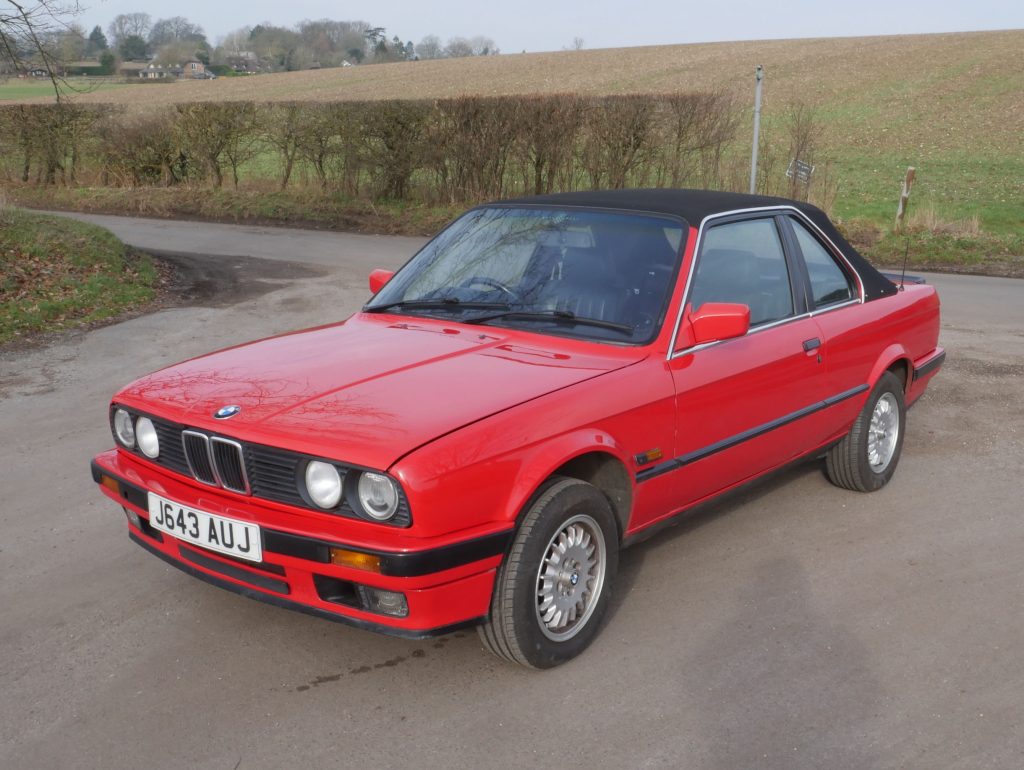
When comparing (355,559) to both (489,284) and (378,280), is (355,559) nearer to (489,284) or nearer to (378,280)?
(489,284)

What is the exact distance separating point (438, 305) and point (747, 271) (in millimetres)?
Result: 1407

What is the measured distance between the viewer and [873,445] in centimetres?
559

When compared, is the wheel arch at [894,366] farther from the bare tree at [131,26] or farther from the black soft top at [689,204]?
the bare tree at [131,26]

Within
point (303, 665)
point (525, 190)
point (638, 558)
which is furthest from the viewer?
point (525, 190)

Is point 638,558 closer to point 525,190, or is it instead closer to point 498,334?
point 498,334

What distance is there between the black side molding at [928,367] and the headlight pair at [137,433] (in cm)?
417

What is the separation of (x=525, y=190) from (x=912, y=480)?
50.5ft

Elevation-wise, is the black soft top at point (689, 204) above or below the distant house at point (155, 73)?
below

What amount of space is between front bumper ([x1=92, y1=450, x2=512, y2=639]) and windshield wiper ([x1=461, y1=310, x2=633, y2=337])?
1.17 meters

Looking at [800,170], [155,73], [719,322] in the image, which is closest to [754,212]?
[719,322]

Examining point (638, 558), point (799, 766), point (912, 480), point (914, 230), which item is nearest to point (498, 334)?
point (638, 558)

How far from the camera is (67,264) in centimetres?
1220

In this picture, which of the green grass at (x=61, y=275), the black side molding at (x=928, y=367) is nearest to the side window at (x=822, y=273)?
the black side molding at (x=928, y=367)

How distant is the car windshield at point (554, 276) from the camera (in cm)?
423
